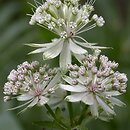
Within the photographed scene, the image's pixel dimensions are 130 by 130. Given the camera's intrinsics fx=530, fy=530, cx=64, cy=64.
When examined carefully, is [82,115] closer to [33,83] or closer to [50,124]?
[50,124]

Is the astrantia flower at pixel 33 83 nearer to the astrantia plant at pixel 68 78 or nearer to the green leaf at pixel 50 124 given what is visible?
the astrantia plant at pixel 68 78

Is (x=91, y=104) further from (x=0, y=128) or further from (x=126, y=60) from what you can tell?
(x=126, y=60)

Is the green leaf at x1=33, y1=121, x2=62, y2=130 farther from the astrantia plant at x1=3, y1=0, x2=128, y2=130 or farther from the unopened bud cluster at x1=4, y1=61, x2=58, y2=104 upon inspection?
the unopened bud cluster at x1=4, y1=61, x2=58, y2=104

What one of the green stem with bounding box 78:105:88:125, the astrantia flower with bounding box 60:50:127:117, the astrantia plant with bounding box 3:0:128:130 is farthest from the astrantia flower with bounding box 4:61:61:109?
the green stem with bounding box 78:105:88:125

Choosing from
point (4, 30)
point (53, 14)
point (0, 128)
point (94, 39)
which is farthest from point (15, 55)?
point (53, 14)

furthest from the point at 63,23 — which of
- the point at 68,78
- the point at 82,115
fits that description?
the point at 82,115

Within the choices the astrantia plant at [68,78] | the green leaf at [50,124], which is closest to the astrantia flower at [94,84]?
the astrantia plant at [68,78]
